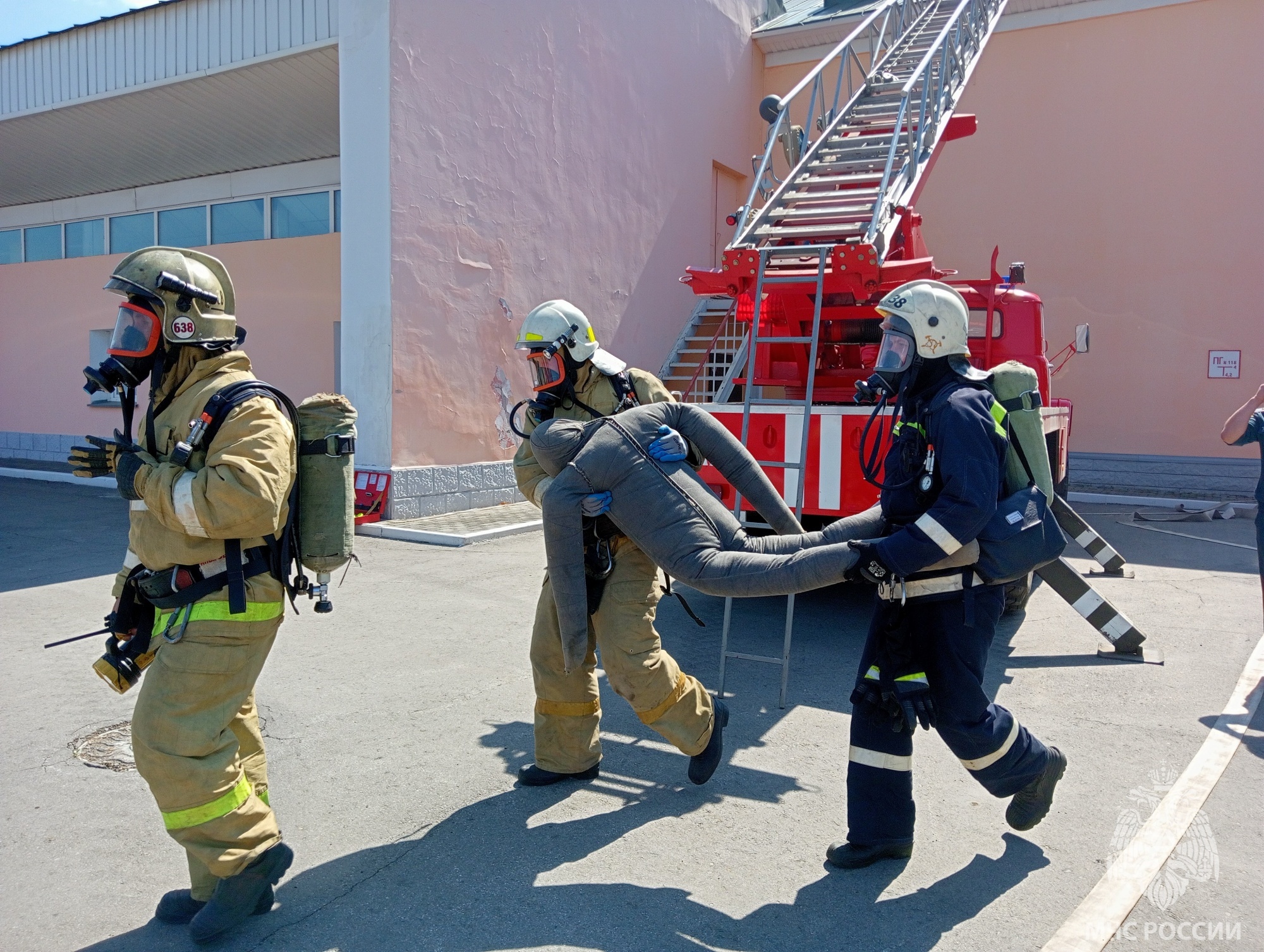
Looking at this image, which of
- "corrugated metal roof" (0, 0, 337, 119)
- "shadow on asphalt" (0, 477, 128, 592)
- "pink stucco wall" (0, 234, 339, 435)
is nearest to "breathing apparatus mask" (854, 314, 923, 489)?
"shadow on asphalt" (0, 477, 128, 592)

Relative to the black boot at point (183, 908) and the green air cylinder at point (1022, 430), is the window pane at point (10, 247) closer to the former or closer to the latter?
the black boot at point (183, 908)

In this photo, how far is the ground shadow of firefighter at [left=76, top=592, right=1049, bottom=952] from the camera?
2.55m

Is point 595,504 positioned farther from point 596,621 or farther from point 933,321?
point 933,321

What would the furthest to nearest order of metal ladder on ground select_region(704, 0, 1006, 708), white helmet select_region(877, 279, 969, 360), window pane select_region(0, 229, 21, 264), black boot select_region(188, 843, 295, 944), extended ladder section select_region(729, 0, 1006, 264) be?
window pane select_region(0, 229, 21, 264), extended ladder section select_region(729, 0, 1006, 264), metal ladder on ground select_region(704, 0, 1006, 708), white helmet select_region(877, 279, 969, 360), black boot select_region(188, 843, 295, 944)

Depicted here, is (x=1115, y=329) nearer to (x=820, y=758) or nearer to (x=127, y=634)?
(x=820, y=758)

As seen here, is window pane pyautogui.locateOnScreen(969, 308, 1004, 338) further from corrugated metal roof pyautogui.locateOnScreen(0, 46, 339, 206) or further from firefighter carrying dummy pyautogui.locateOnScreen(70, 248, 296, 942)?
corrugated metal roof pyautogui.locateOnScreen(0, 46, 339, 206)

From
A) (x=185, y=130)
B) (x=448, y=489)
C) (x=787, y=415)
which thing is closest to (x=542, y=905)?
(x=787, y=415)

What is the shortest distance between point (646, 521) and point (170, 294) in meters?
1.57

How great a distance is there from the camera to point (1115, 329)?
1292 cm

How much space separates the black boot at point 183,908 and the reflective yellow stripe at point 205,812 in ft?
1.03

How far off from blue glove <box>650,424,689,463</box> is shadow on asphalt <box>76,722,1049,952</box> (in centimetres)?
130

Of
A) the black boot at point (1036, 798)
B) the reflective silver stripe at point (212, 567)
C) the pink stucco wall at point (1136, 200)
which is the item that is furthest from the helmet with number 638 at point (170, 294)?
the pink stucco wall at point (1136, 200)

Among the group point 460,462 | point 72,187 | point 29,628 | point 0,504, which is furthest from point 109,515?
point 72,187

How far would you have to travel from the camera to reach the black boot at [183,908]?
2611 millimetres
